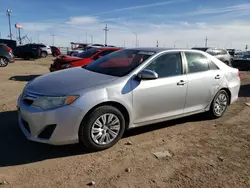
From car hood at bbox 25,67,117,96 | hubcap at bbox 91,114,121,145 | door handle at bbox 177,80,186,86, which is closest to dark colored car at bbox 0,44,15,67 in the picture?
car hood at bbox 25,67,117,96

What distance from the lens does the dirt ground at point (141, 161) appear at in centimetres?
343

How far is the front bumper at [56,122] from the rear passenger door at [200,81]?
2.29 meters

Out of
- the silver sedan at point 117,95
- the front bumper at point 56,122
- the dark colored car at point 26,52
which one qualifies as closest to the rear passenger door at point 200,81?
the silver sedan at point 117,95

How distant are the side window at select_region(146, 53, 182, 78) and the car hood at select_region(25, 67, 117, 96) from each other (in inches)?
33.6

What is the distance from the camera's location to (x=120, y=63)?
5145 mm

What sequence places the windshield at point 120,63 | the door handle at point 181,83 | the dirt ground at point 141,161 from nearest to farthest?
the dirt ground at point 141,161, the windshield at point 120,63, the door handle at point 181,83

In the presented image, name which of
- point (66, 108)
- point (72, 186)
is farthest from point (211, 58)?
point (72, 186)

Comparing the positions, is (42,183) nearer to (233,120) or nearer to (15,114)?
→ (15,114)

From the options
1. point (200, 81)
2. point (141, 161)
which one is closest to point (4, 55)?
point (200, 81)

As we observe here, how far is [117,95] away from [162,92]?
3.03 ft

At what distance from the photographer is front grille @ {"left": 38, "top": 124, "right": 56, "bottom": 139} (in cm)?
386

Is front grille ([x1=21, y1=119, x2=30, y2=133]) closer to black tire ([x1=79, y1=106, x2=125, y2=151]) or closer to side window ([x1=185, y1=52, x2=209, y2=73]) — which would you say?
black tire ([x1=79, y1=106, x2=125, y2=151])

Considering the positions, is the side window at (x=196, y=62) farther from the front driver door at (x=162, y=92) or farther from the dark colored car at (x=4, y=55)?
the dark colored car at (x=4, y=55)

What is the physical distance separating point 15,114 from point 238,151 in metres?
4.42
